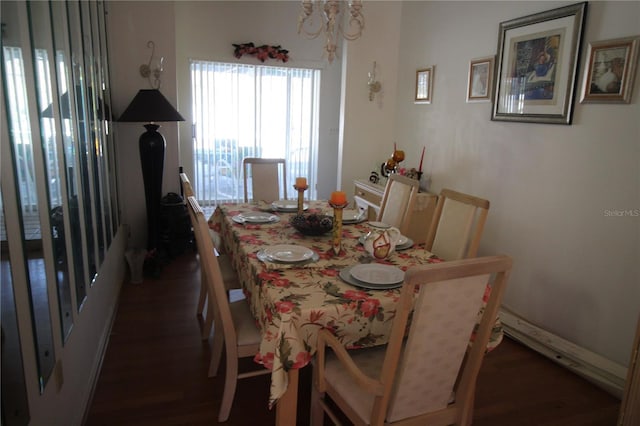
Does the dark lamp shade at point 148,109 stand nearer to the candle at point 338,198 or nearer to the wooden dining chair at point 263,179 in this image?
the wooden dining chair at point 263,179

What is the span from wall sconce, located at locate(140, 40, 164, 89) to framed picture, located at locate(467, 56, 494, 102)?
104 inches

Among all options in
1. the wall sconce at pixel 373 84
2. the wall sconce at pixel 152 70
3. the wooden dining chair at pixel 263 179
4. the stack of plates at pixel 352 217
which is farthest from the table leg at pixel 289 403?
the wall sconce at pixel 373 84

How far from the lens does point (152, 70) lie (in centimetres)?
389

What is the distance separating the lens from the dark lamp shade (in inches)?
138

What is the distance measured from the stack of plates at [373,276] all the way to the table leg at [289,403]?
408 millimetres

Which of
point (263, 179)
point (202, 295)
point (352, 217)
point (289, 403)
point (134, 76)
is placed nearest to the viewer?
point (289, 403)

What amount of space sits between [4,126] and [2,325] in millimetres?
529

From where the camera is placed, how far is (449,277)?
123cm

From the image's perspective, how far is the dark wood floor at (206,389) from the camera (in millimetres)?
2033

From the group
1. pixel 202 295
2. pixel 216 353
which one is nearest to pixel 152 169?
pixel 202 295

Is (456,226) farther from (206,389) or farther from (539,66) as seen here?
(206,389)

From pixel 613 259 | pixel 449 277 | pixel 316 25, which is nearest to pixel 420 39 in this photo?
pixel 316 25

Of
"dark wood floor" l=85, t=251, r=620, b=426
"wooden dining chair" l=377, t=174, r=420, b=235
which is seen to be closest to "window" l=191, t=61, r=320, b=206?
"dark wood floor" l=85, t=251, r=620, b=426

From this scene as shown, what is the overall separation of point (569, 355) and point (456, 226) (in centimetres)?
105
